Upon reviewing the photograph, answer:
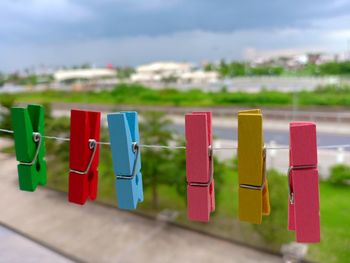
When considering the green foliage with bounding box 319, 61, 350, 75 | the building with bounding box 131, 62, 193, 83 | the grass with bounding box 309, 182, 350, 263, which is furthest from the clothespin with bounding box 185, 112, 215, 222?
the building with bounding box 131, 62, 193, 83

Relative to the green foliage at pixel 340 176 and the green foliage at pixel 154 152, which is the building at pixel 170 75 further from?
the green foliage at pixel 154 152

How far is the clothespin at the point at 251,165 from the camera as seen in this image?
1.60m

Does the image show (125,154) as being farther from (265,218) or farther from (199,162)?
(265,218)

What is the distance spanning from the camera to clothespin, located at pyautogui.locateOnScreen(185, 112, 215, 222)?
170 cm

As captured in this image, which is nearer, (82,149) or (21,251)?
(82,149)

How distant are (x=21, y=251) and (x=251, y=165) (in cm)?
355

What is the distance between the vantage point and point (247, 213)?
5.65 feet

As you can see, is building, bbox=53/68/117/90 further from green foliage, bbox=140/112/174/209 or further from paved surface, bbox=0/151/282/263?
green foliage, bbox=140/112/174/209

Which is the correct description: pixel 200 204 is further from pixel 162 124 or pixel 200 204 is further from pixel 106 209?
pixel 106 209

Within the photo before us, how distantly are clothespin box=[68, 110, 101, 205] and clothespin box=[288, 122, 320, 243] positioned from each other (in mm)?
1106

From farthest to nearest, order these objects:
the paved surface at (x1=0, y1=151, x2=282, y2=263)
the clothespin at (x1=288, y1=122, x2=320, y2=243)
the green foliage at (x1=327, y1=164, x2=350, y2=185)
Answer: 1. the green foliage at (x1=327, y1=164, x2=350, y2=185)
2. the paved surface at (x1=0, y1=151, x2=282, y2=263)
3. the clothespin at (x1=288, y1=122, x2=320, y2=243)

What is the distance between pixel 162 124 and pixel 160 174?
3.44 ft

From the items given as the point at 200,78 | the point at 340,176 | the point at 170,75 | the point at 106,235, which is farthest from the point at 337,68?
the point at 106,235

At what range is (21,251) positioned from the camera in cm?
408
